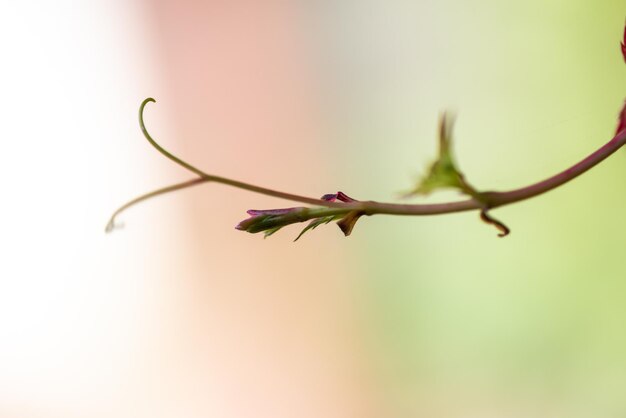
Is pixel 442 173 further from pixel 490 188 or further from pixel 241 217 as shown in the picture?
pixel 241 217

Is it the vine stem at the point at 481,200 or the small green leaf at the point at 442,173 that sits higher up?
the small green leaf at the point at 442,173

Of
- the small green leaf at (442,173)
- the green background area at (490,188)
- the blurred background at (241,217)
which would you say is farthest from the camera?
the blurred background at (241,217)

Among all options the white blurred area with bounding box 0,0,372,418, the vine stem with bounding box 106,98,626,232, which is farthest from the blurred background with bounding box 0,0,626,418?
the vine stem with bounding box 106,98,626,232

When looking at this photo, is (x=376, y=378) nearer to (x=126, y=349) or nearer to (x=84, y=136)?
(x=126, y=349)

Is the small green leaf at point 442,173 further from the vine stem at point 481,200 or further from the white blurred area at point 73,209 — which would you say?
the white blurred area at point 73,209

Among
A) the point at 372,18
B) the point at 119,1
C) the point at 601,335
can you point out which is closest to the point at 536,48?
the point at 372,18

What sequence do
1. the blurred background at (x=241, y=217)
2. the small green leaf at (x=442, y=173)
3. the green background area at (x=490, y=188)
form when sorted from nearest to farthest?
1. the small green leaf at (x=442, y=173)
2. the green background area at (x=490, y=188)
3. the blurred background at (x=241, y=217)

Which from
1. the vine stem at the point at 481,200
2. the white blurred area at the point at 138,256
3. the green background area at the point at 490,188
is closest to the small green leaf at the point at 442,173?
the vine stem at the point at 481,200

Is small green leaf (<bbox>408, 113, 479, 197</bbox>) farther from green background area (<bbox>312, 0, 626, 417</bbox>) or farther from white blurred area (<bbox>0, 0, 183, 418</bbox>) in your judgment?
white blurred area (<bbox>0, 0, 183, 418</bbox>)
